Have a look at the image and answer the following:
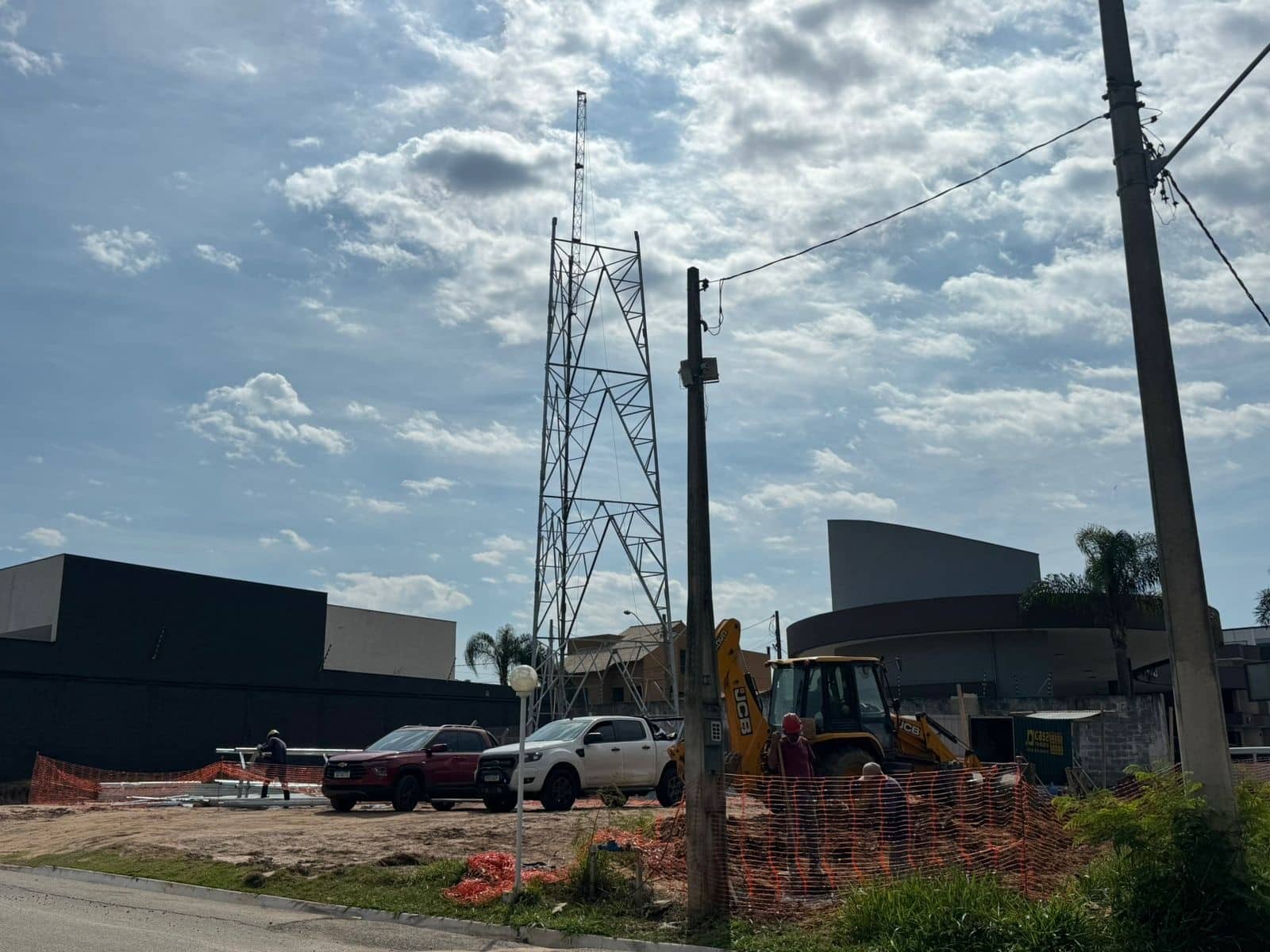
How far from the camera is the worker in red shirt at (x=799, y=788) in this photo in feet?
41.5

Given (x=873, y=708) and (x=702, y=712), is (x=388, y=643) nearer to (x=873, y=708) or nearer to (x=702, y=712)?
(x=873, y=708)

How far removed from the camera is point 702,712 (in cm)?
1206

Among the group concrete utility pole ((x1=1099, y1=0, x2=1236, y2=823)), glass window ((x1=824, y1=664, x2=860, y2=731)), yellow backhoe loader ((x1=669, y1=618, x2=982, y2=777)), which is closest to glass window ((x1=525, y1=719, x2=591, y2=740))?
yellow backhoe loader ((x1=669, y1=618, x2=982, y2=777))

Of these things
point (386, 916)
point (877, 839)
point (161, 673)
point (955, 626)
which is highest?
point (955, 626)

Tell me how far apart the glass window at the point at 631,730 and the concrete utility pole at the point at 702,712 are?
1085cm

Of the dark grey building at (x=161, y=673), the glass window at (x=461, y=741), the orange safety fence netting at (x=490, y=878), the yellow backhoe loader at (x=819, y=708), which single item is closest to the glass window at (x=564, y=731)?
the glass window at (x=461, y=741)

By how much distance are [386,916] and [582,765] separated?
379 inches

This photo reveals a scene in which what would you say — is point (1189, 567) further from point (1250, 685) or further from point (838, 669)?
point (1250, 685)

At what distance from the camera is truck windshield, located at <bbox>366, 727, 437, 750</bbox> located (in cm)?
2338

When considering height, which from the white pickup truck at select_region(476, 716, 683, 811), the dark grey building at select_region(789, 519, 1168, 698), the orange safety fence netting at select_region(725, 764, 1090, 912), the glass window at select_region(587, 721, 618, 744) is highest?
the dark grey building at select_region(789, 519, 1168, 698)

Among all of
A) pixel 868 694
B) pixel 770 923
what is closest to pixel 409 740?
pixel 868 694

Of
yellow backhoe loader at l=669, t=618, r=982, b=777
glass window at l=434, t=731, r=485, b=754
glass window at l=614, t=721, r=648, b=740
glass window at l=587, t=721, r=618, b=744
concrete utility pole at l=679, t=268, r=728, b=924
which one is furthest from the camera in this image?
glass window at l=434, t=731, r=485, b=754

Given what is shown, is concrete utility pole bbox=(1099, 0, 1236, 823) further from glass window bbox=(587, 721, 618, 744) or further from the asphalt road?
glass window bbox=(587, 721, 618, 744)

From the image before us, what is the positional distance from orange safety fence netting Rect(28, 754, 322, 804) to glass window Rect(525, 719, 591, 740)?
7649 mm
